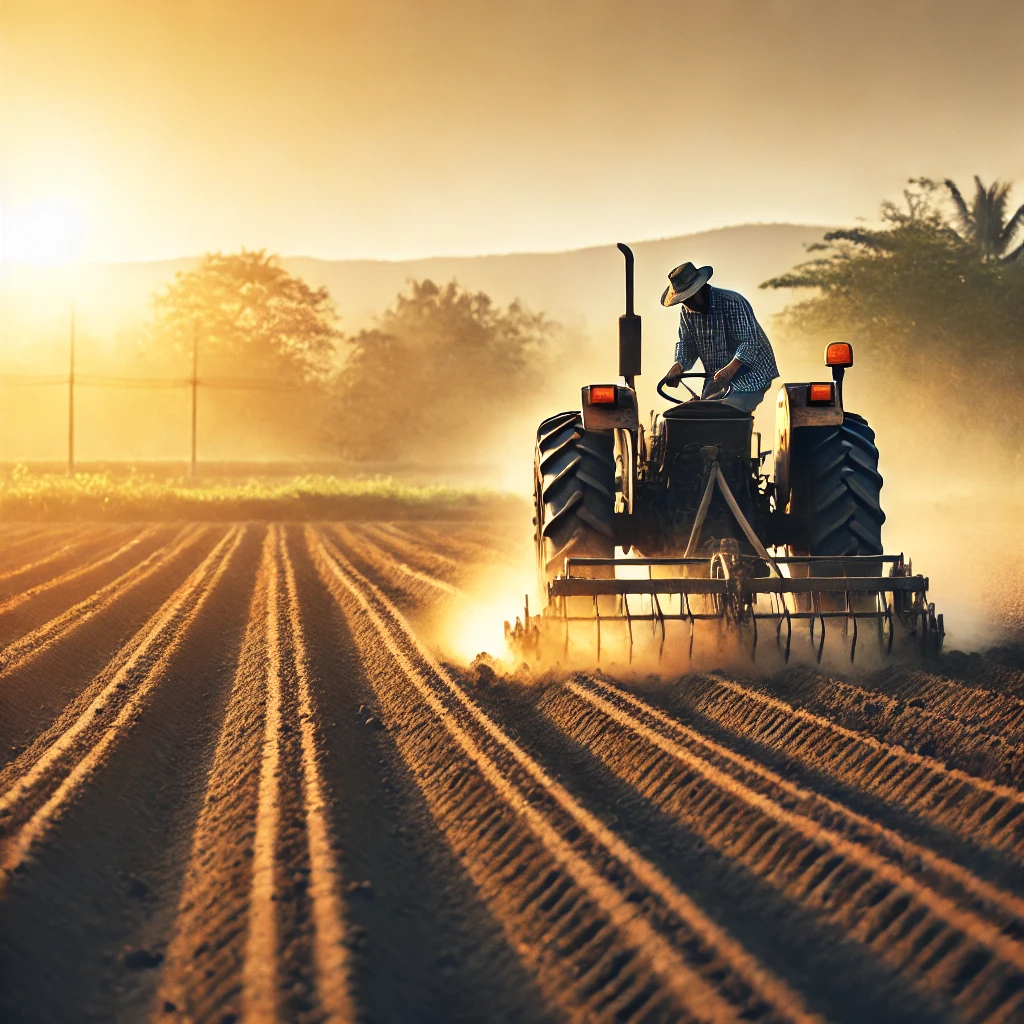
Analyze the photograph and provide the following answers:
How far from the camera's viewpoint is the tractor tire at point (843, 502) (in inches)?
306

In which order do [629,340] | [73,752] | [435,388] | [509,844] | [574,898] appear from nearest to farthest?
[574,898] < [509,844] < [73,752] < [629,340] < [435,388]

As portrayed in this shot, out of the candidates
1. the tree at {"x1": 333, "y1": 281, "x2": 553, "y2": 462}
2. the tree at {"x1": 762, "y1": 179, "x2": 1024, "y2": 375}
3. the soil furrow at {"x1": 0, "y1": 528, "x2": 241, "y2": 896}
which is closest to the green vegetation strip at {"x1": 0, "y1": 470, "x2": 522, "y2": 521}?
the tree at {"x1": 762, "y1": 179, "x2": 1024, "y2": 375}

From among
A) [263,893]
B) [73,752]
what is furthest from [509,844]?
[73,752]

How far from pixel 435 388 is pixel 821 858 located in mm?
48746

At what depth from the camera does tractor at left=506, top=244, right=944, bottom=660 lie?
24.3 feet

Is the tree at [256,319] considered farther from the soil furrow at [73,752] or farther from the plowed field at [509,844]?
the plowed field at [509,844]

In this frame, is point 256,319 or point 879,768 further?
point 256,319

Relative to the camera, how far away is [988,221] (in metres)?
37.8

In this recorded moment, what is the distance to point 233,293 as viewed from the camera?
6662cm

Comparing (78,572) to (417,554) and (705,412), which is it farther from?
(705,412)

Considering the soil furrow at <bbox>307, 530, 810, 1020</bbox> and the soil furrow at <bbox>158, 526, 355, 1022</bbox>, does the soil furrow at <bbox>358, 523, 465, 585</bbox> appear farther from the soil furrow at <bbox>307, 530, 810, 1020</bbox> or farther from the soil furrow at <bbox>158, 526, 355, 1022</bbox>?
the soil furrow at <bbox>307, 530, 810, 1020</bbox>

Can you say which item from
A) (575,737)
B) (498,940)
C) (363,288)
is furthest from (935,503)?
(363,288)

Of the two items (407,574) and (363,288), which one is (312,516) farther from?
(363,288)

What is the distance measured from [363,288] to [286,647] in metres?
190
